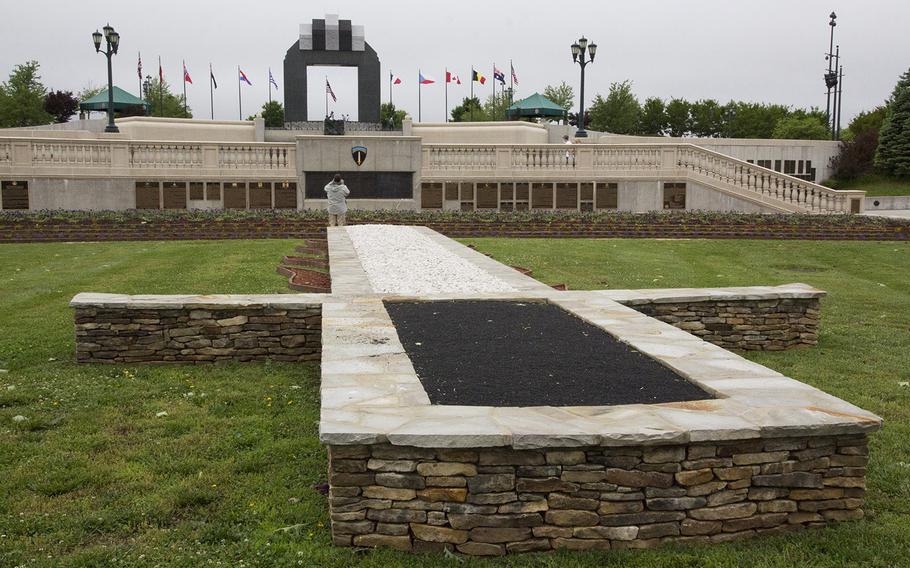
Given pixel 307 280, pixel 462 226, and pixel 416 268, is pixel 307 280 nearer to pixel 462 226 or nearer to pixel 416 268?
pixel 416 268

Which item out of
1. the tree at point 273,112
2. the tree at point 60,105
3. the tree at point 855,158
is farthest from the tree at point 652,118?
the tree at point 60,105

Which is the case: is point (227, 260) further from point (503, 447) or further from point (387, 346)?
point (503, 447)

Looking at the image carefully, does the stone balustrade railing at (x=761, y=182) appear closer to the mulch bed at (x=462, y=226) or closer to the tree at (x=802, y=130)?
the mulch bed at (x=462, y=226)

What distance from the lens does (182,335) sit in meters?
8.58

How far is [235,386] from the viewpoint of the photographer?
25.5ft

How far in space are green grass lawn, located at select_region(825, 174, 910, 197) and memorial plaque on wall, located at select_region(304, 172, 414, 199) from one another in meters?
28.4

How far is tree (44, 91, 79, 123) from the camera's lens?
6506cm

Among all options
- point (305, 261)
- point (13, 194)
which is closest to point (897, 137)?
point (305, 261)

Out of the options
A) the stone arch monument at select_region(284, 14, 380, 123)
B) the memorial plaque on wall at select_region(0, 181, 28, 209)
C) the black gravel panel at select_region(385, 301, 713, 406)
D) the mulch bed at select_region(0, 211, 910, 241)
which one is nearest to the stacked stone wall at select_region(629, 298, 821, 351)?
the black gravel panel at select_region(385, 301, 713, 406)

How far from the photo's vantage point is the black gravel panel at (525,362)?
5.33m

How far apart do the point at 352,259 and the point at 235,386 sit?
6349mm

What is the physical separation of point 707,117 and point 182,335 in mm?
72075

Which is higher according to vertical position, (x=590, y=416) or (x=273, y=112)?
(x=273, y=112)

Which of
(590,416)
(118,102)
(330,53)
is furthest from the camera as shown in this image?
(118,102)
